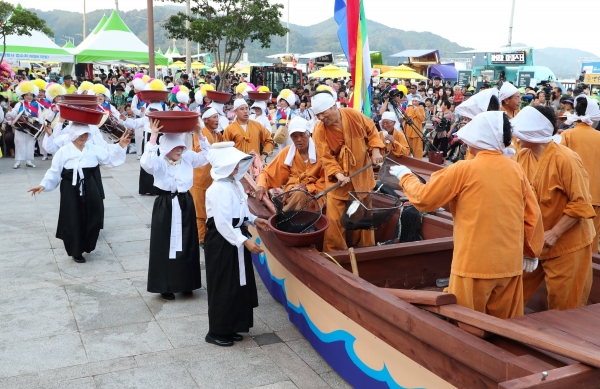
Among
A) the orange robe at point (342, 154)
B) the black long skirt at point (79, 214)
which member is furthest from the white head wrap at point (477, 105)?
the black long skirt at point (79, 214)

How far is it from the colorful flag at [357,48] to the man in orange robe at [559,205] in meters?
2.55

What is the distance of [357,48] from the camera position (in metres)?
6.17

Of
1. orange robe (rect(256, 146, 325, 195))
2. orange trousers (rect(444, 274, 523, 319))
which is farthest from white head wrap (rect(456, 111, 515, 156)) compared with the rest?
orange robe (rect(256, 146, 325, 195))

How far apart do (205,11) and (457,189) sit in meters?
17.7

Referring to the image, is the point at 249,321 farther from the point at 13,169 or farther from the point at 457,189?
the point at 13,169

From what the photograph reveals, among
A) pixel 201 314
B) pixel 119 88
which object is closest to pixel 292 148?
pixel 201 314

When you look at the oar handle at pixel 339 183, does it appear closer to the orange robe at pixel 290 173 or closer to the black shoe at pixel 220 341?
the orange robe at pixel 290 173

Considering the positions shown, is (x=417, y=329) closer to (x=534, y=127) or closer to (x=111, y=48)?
(x=534, y=127)

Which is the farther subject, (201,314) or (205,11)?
(205,11)

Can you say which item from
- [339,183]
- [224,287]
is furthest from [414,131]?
[224,287]

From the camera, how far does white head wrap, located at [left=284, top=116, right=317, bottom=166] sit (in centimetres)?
535

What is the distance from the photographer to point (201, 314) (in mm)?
5145

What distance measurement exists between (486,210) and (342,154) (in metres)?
2.31

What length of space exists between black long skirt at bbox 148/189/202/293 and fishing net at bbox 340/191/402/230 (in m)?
1.49
